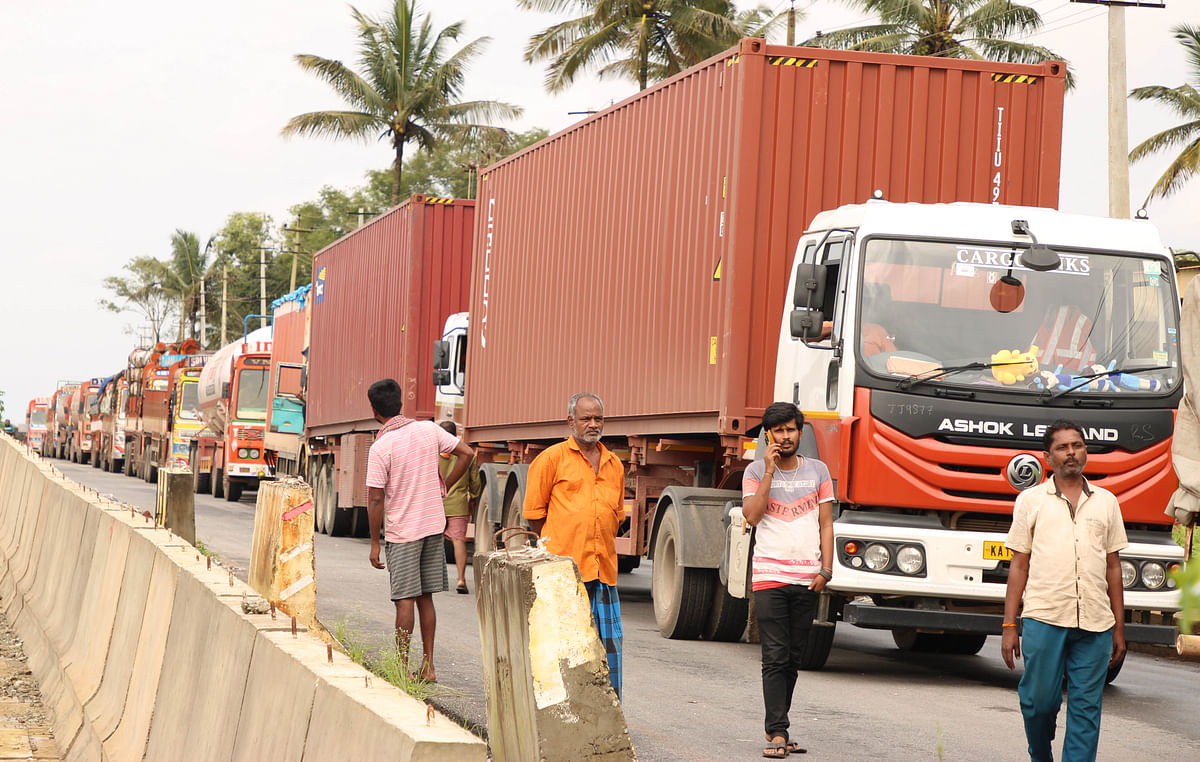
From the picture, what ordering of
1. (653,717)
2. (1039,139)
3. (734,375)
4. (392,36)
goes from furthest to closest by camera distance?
(392,36) → (1039,139) → (734,375) → (653,717)

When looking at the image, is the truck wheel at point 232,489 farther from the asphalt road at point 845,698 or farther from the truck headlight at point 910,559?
the truck headlight at point 910,559

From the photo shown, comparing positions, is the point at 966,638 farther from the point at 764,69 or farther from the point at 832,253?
the point at 764,69

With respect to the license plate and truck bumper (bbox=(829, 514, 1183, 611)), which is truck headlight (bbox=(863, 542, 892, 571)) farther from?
the license plate

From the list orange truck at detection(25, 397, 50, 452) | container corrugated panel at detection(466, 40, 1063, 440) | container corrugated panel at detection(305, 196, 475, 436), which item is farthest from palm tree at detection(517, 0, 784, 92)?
orange truck at detection(25, 397, 50, 452)

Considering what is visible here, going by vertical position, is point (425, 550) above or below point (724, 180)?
below

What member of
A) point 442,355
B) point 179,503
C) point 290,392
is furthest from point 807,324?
point 290,392

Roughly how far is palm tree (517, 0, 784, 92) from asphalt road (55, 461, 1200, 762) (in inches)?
857

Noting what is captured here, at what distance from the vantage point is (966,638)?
41.2 ft

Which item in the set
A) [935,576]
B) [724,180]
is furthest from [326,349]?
[935,576]

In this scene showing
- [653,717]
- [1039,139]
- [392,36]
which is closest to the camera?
[653,717]

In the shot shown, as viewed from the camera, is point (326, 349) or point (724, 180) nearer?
point (724, 180)

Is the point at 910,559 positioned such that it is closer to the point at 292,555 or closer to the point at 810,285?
the point at 810,285

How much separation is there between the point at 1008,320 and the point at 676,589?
3.31m

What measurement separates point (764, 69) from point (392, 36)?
1358 inches
